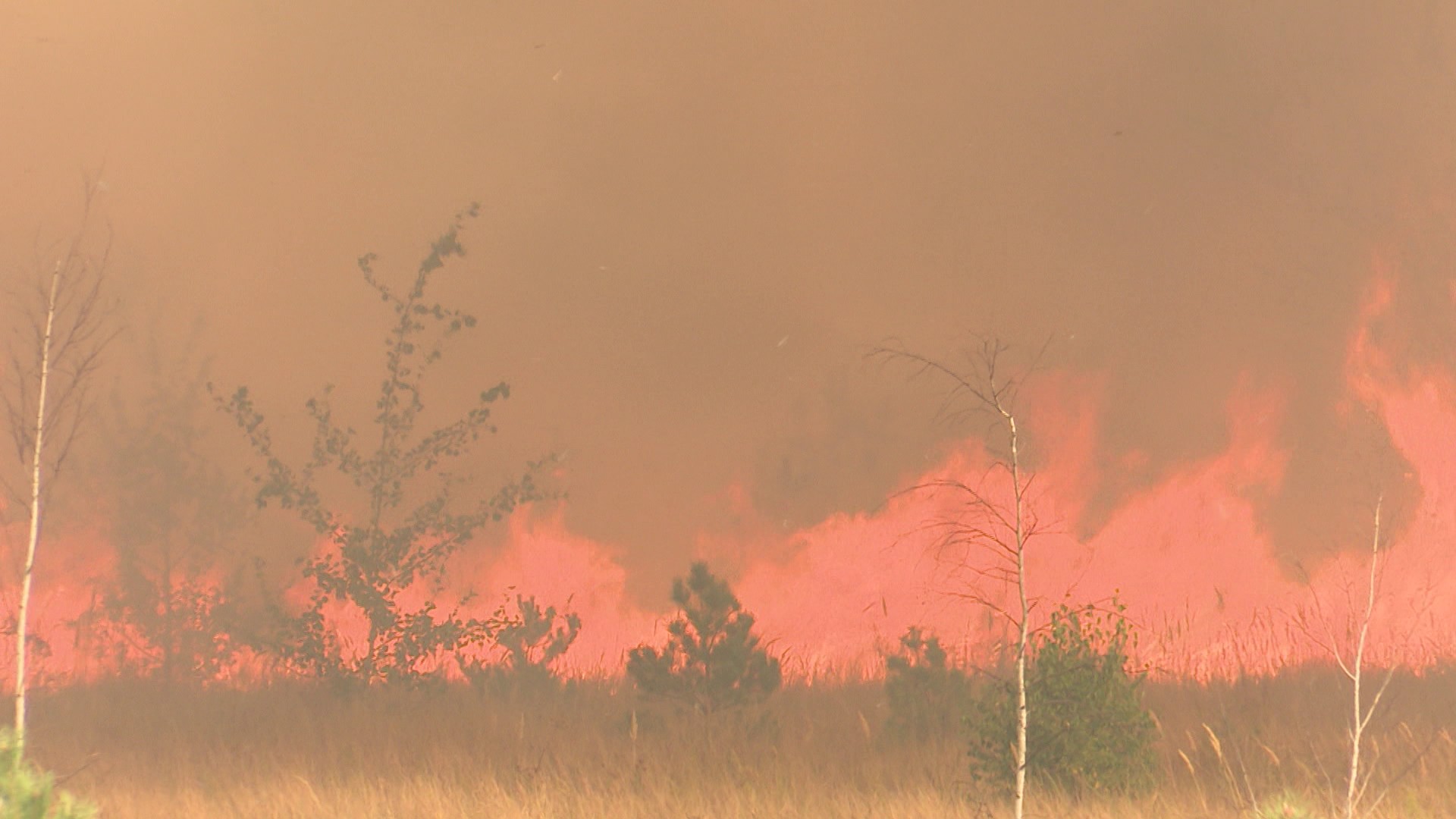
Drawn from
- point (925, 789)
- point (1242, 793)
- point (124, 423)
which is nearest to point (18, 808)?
point (925, 789)

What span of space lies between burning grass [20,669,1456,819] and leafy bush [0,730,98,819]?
3.34 meters

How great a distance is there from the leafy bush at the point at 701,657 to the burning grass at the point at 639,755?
256mm

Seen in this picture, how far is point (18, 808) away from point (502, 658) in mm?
7854

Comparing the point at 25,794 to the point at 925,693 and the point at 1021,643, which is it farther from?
the point at 925,693

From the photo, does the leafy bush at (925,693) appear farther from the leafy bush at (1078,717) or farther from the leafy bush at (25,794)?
the leafy bush at (25,794)


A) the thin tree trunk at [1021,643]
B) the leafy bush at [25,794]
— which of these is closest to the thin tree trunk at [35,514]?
the leafy bush at [25,794]

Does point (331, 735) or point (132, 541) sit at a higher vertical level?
point (132, 541)

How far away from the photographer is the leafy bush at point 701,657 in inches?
388

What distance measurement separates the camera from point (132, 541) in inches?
559

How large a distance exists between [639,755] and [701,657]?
4.84ft

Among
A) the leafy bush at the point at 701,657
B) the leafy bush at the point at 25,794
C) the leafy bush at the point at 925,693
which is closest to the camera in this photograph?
the leafy bush at the point at 25,794

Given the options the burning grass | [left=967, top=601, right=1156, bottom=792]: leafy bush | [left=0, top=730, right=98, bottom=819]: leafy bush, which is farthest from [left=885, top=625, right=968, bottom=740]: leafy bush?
[left=0, top=730, right=98, bottom=819]: leafy bush

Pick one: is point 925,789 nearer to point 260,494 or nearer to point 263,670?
point 260,494

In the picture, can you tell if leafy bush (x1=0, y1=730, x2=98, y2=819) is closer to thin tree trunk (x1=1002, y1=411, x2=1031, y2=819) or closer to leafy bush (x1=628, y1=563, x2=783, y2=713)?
thin tree trunk (x1=1002, y1=411, x2=1031, y2=819)
